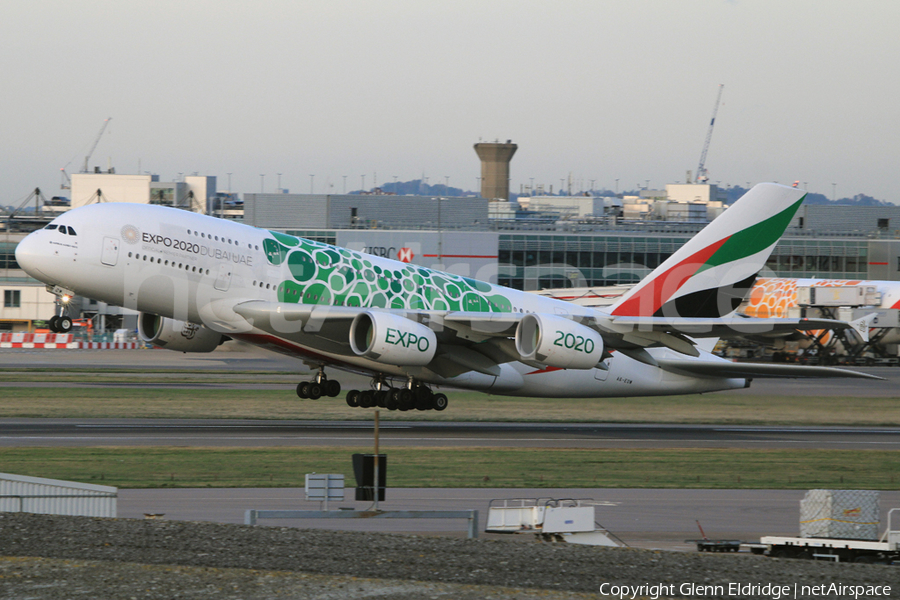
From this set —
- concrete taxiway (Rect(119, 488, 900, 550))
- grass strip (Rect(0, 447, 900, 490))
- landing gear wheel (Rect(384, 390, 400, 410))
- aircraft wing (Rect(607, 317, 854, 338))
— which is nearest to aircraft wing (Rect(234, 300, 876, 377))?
aircraft wing (Rect(607, 317, 854, 338))

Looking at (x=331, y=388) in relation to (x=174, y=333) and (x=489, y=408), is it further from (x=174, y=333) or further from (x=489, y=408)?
(x=489, y=408)

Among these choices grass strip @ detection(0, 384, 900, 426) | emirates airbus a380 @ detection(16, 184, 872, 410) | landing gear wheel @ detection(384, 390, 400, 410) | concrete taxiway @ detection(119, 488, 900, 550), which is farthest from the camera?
grass strip @ detection(0, 384, 900, 426)

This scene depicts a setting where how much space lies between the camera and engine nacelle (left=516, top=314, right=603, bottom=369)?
32250 mm

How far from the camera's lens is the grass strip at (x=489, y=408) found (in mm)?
43969

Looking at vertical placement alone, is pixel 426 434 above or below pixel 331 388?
below

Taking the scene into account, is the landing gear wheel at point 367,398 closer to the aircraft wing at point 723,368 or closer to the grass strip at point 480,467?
the grass strip at point 480,467

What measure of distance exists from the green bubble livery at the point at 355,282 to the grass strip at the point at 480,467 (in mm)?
5467

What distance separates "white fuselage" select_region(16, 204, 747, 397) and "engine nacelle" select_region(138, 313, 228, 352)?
2.97 m

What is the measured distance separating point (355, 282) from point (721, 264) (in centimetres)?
1454

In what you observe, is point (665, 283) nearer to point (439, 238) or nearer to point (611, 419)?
point (611, 419)

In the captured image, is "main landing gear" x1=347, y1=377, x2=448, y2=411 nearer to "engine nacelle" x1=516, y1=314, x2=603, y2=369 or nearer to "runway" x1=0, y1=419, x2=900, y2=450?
"runway" x1=0, y1=419, x2=900, y2=450

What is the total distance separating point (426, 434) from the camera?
40469 millimetres
